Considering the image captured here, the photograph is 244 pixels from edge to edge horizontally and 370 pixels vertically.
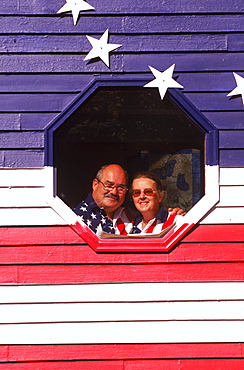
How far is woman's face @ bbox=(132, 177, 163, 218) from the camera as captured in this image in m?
4.38

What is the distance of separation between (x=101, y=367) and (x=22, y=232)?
1212 mm

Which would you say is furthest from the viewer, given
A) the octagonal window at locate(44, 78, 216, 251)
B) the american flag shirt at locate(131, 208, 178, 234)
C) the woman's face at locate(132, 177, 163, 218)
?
the octagonal window at locate(44, 78, 216, 251)

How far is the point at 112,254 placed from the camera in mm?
4000

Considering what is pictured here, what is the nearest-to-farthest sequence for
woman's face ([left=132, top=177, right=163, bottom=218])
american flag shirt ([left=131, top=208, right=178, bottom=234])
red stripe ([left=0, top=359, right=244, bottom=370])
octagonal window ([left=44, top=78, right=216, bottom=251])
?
red stripe ([left=0, top=359, right=244, bottom=370]) → american flag shirt ([left=131, top=208, right=178, bottom=234]) → woman's face ([left=132, top=177, right=163, bottom=218]) → octagonal window ([left=44, top=78, right=216, bottom=251])

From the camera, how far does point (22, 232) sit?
13.1 feet

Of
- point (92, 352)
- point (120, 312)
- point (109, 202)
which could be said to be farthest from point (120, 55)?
point (92, 352)

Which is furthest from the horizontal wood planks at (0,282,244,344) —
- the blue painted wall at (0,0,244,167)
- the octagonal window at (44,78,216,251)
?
the octagonal window at (44,78,216,251)

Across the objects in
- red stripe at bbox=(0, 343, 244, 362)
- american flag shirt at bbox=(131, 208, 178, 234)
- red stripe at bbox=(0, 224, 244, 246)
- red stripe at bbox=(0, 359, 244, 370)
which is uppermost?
american flag shirt at bbox=(131, 208, 178, 234)

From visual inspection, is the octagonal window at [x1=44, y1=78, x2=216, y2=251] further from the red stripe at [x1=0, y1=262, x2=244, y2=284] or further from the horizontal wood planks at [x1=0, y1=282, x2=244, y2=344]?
the horizontal wood planks at [x1=0, y1=282, x2=244, y2=344]

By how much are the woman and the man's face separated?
115mm

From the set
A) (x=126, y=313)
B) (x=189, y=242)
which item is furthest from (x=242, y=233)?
(x=126, y=313)

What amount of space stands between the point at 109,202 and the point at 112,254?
24.2 inches

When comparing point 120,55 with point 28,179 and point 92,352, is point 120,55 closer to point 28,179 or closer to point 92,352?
point 28,179

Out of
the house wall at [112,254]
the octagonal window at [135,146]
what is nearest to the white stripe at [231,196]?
the house wall at [112,254]
